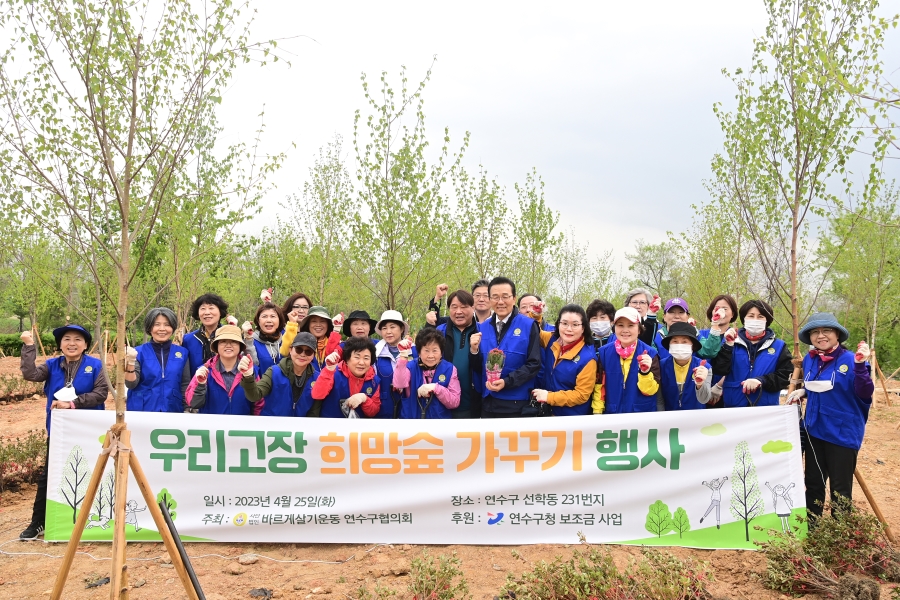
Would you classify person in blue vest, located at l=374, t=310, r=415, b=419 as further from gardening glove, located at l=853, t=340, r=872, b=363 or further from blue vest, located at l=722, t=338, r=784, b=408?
gardening glove, located at l=853, t=340, r=872, b=363

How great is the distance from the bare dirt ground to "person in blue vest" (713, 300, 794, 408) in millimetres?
1307

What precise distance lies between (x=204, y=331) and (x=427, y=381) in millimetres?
2301

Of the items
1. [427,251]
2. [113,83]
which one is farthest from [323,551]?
[427,251]

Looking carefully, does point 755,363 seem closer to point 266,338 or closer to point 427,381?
point 427,381

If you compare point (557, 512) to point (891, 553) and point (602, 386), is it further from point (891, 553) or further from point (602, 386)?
point (891, 553)

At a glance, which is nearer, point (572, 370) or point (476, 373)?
point (572, 370)

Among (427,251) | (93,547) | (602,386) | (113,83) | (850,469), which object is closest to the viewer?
(113,83)

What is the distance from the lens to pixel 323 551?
5012mm

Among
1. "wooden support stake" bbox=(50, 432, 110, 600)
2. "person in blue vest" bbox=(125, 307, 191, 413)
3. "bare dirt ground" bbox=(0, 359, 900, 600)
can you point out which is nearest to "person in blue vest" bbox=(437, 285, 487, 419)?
"bare dirt ground" bbox=(0, 359, 900, 600)

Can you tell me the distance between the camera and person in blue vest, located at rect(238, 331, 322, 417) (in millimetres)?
5398

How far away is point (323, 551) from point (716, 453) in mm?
3237

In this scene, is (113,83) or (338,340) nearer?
(113,83)

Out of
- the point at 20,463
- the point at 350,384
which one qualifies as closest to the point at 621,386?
the point at 350,384

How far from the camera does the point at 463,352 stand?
589cm
